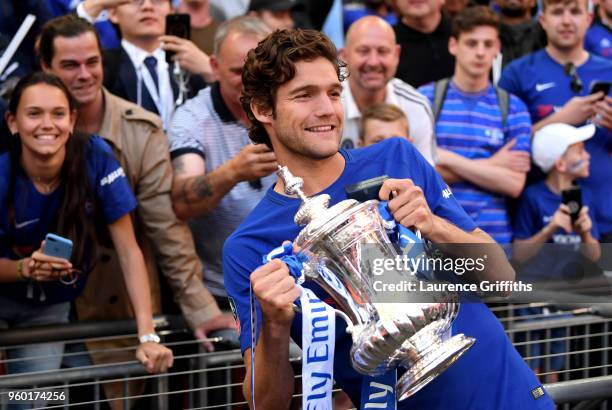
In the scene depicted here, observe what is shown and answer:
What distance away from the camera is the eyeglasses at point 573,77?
21.8ft

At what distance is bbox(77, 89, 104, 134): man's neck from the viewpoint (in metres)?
5.19

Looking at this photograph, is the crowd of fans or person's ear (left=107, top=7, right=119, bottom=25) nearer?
the crowd of fans

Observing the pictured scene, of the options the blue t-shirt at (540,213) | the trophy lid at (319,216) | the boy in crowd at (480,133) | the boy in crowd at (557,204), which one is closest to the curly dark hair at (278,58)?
the trophy lid at (319,216)

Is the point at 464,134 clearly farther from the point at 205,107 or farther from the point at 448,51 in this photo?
the point at 205,107

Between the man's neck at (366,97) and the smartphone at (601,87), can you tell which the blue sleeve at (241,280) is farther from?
the smartphone at (601,87)

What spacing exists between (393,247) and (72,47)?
9.71 ft

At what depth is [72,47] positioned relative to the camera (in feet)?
17.0

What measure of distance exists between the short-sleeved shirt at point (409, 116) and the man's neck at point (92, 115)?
134cm

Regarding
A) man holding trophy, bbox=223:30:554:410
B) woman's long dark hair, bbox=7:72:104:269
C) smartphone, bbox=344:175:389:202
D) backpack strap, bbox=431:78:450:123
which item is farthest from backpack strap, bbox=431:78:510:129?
smartphone, bbox=344:175:389:202

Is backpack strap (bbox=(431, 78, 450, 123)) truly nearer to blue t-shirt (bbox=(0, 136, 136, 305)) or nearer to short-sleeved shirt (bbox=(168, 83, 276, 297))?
short-sleeved shirt (bbox=(168, 83, 276, 297))

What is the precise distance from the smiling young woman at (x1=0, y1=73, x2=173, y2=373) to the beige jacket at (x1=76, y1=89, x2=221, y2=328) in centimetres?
30

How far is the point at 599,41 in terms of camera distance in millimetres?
7359

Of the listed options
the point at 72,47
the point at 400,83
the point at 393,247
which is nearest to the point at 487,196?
the point at 400,83

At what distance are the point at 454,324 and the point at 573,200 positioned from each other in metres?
3.19
